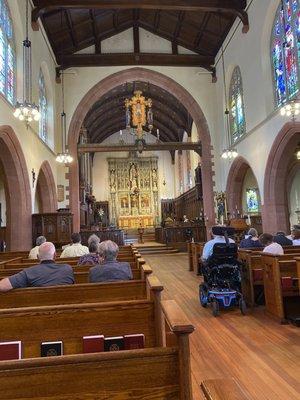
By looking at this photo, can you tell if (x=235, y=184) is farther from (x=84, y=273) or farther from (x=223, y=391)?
(x=223, y=391)

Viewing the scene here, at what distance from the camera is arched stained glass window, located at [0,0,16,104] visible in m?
8.50

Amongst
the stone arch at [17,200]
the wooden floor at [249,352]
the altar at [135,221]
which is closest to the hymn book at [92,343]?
the wooden floor at [249,352]

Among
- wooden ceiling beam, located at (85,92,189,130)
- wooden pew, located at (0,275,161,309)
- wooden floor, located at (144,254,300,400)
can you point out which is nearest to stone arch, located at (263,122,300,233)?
wooden floor, located at (144,254,300,400)

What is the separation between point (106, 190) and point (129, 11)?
14620 mm

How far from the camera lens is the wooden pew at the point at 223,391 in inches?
43.8

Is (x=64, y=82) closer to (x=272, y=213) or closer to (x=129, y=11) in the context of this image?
(x=129, y=11)

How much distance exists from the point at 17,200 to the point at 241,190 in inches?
324

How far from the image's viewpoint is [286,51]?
9.49 metres

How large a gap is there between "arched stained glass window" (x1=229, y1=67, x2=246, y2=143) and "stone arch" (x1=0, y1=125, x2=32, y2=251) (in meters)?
7.39

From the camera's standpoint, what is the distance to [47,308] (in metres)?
2.15

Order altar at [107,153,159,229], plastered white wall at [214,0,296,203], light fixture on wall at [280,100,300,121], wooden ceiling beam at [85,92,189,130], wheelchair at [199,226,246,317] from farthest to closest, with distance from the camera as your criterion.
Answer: altar at [107,153,159,229]
wooden ceiling beam at [85,92,189,130]
plastered white wall at [214,0,296,203]
light fixture on wall at [280,100,300,121]
wheelchair at [199,226,246,317]

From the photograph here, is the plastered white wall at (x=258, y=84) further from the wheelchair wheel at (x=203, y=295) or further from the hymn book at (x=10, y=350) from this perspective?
the hymn book at (x=10, y=350)

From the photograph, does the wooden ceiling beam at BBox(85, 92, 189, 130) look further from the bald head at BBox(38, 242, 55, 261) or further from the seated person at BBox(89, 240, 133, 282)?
the bald head at BBox(38, 242, 55, 261)

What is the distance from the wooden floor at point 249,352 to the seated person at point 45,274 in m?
1.40
